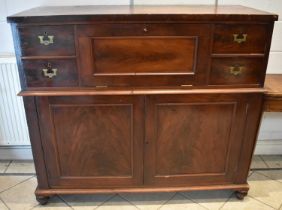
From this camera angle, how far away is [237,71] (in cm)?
142

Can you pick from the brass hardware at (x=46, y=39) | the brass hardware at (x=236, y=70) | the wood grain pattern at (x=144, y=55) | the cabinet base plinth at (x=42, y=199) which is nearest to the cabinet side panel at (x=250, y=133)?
the brass hardware at (x=236, y=70)

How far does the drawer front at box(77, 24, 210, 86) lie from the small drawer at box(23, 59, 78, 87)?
6 cm

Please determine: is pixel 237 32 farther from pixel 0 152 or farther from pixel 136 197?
pixel 0 152

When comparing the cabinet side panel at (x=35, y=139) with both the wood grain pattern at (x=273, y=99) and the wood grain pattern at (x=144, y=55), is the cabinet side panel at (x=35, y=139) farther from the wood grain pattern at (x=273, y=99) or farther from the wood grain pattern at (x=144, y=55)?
the wood grain pattern at (x=273, y=99)

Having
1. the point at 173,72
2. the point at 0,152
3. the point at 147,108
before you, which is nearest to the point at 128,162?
the point at 147,108

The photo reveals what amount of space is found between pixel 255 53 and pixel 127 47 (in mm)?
655

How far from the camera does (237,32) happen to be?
1341mm

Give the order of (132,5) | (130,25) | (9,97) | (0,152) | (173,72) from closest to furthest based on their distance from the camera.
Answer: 1. (130,25)
2. (173,72)
3. (132,5)
4. (9,97)
5. (0,152)

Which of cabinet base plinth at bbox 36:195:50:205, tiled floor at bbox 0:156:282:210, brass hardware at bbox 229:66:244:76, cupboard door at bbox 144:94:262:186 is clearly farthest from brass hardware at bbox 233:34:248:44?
cabinet base plinth at bbox 36:195:50:205

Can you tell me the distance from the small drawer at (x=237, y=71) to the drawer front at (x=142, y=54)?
2.7 inches

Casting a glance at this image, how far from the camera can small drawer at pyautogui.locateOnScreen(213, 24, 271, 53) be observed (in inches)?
52.6

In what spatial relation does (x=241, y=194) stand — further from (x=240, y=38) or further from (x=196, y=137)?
(x=240, y=38)

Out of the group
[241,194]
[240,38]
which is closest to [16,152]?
[241,194]

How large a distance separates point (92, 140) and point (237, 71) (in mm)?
881
